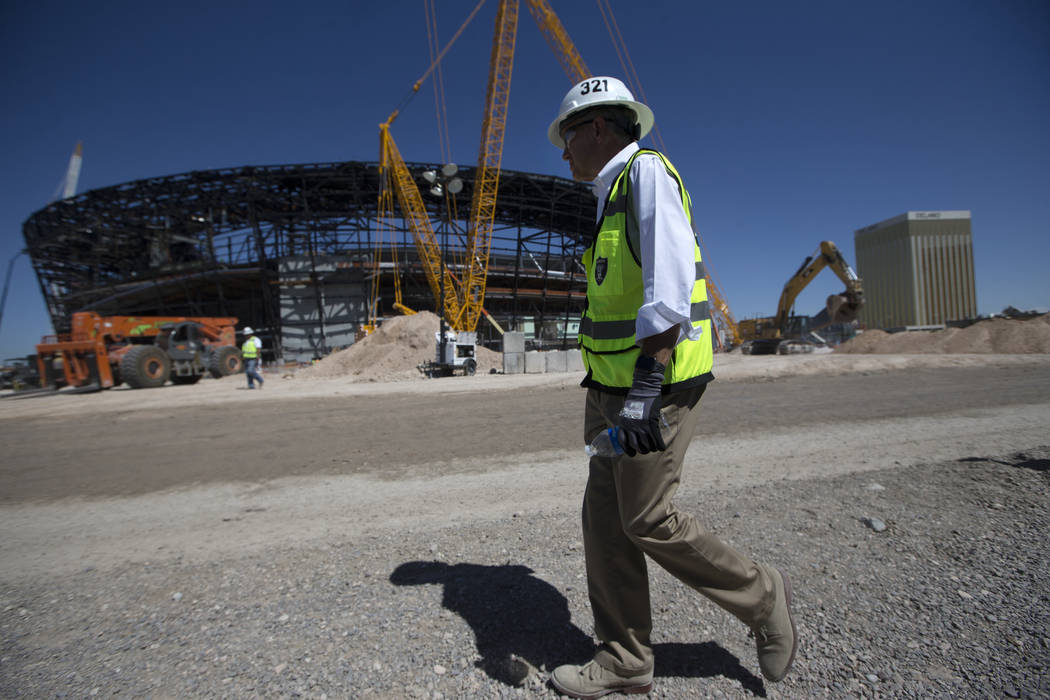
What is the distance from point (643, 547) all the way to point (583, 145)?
142 cm

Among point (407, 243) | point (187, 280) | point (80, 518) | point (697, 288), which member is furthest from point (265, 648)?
point (187, 280)

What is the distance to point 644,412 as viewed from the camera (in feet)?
4.00

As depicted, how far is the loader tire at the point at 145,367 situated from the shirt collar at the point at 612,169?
17.3 meters

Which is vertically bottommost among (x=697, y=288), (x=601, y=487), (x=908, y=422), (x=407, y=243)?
(x=908, y=422)

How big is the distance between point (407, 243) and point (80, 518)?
31370 mm

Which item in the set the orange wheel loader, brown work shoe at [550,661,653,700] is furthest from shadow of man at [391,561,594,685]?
the orange wheel loader

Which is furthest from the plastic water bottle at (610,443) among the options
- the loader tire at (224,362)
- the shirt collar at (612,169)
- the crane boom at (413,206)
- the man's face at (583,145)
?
the crane boom at (413,206)

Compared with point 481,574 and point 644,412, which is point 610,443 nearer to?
point 644,412

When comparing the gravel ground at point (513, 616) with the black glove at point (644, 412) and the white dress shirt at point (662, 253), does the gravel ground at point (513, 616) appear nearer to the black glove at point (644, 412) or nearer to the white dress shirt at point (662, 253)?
the black glove at point (644, 412)

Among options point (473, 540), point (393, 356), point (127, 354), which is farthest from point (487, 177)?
point (473, 540)

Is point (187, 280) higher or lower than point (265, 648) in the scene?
higher

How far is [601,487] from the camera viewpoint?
1510mm

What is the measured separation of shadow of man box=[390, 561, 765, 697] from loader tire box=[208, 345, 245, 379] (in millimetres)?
18917

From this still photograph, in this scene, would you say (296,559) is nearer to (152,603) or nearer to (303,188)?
(152,603)
